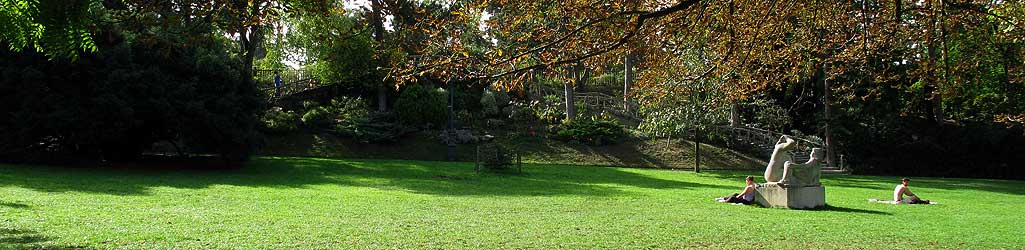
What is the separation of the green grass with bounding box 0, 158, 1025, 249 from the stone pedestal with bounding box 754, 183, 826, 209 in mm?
452

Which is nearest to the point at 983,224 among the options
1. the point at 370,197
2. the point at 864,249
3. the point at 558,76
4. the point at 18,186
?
the point at 864,249

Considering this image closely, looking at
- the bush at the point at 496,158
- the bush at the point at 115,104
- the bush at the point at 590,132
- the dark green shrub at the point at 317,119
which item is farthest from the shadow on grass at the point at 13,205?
the bush at the point at 590,132

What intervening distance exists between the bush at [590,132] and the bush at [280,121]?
11894 mm

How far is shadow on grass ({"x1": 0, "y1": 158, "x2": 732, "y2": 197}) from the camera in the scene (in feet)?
58.0

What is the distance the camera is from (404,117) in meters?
37.0

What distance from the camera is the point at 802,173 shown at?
15.5 metres

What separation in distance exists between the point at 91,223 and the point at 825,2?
9.21 meters

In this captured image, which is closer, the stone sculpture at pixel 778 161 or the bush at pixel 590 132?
the stone sculpture at pixel 778 161

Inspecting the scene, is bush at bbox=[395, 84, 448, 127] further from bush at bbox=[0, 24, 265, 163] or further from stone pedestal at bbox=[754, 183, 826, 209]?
stone pedestal at bbox=[754, 183, 826, 209]

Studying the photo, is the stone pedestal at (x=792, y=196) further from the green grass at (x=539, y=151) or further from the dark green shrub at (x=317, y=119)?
the dark green shrub at (x=317, y=119)

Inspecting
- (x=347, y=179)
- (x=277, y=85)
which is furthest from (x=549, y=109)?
(x=347, y=179)

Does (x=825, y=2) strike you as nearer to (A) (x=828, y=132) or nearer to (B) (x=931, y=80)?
(B) (x=931, y=80)

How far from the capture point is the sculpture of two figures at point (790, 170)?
607 inches

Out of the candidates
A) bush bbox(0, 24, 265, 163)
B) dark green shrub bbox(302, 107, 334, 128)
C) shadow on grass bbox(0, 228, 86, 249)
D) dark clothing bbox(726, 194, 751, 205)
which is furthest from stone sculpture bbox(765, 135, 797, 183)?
dark green shrub bbox(302, 107, 334, 128)
